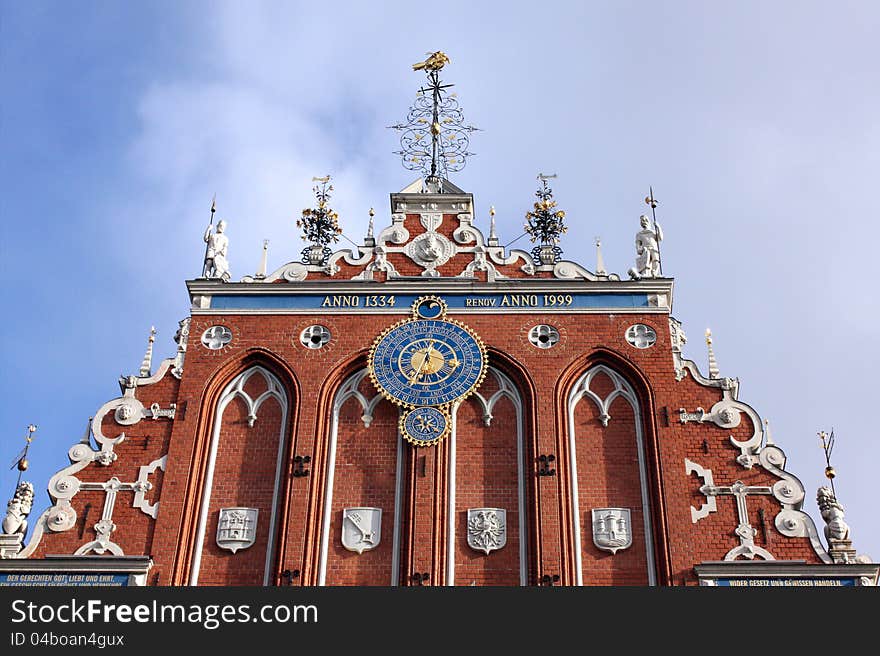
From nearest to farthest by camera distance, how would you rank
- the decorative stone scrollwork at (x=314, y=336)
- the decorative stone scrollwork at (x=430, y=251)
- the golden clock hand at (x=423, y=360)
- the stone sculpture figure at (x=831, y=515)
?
1. the stone sculpture figure at (x=831, y=515)
2. the golden clock hand at (x=423, y=360)
3. the decorative stone scrollwork at (x=314, y=336)
4. the decorative stone scrollwork at (x=430, y=251)

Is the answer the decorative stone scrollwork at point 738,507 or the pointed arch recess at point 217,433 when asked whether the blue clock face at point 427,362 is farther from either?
the decorative stone scrollwork at point 738,507

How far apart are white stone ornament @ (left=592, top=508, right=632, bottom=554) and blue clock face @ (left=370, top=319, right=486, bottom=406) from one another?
2587 millimetres

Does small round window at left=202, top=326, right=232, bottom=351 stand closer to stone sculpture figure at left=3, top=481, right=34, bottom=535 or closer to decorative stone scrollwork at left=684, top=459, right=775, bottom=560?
stone sculpture figure at left=3, top=481, right=34, bottom=535

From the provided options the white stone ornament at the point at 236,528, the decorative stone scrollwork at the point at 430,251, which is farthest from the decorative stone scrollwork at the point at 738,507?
the white stone ornament at the point at 236,528

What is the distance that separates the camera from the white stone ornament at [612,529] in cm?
1686

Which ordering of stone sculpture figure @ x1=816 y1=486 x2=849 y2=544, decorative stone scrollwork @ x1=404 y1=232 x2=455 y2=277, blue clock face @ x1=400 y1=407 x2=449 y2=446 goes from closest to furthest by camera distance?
stone sculpture figure @ x1=816 y1=486 x2=849 y2=544
blue clock face @ x1=400 y1=407 x2=449 y2=446
decorative stone scrollwork @ x1=404 y1=232 x2=455 y2=277

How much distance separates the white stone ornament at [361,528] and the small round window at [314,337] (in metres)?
2.67

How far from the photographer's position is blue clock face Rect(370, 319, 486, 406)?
18172mm

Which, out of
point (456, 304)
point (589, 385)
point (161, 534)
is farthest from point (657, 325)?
point (161, 534)

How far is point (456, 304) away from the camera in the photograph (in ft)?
62.6

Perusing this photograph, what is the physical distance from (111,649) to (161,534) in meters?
3.15

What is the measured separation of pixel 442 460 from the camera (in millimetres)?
17688

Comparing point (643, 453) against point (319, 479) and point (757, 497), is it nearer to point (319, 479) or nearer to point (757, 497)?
point (757, 497)

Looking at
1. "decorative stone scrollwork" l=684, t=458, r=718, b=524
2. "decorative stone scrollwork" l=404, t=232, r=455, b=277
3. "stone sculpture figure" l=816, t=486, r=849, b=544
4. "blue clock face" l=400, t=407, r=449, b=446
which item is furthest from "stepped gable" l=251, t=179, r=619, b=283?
"stone sculpture figure" l=816, t=486, r=849, b=544
